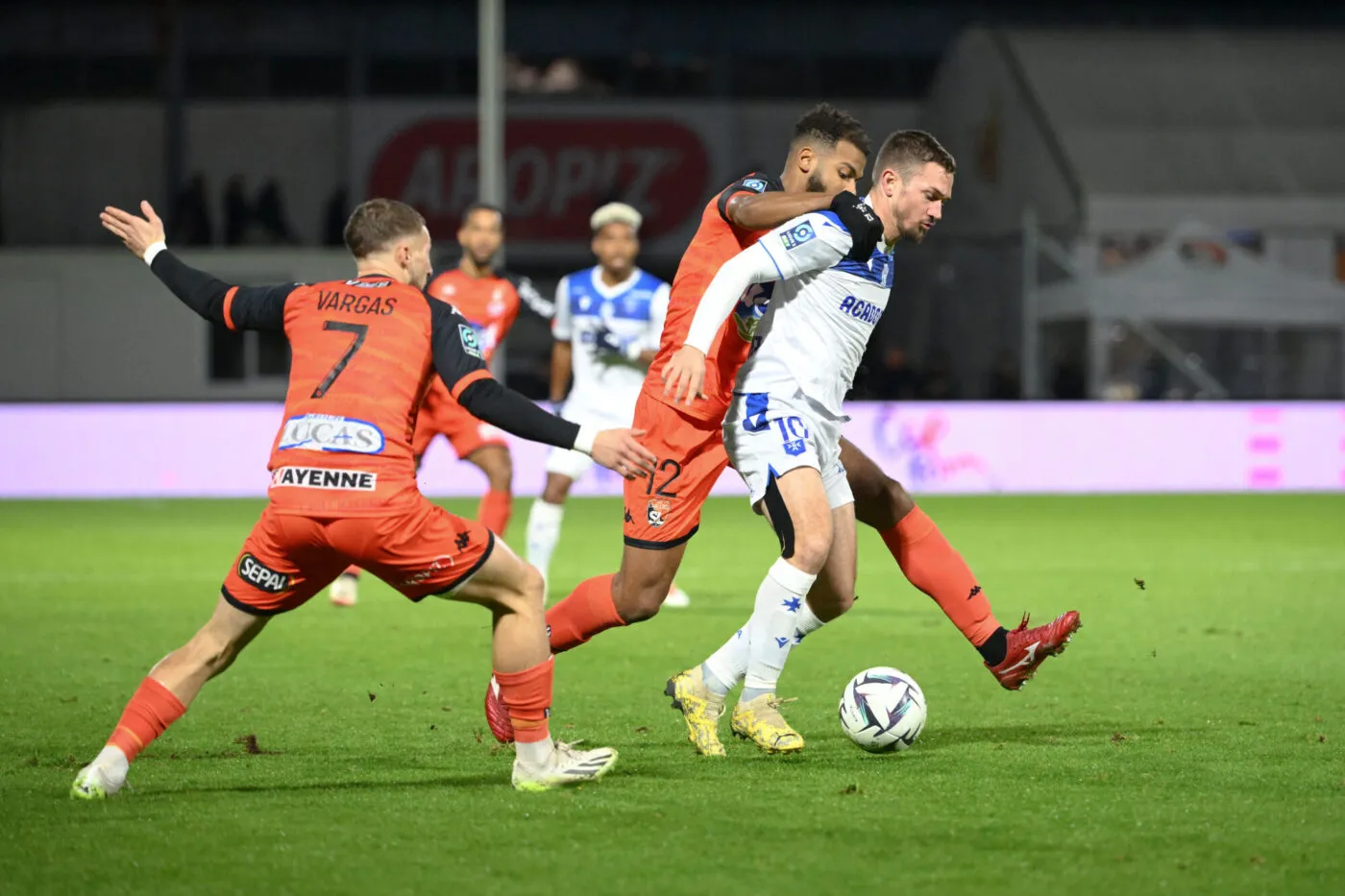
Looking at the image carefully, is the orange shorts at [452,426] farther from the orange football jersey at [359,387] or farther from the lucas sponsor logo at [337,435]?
the lucas sponsor logo at [337,435]

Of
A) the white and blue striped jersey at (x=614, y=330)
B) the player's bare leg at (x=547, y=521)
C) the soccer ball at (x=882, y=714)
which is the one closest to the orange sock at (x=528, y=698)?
the soccer ball at (x=882, y=714)

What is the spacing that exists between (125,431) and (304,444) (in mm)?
13590

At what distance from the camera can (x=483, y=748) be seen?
6.03 meters

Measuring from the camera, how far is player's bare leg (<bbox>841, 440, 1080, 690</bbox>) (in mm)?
6410

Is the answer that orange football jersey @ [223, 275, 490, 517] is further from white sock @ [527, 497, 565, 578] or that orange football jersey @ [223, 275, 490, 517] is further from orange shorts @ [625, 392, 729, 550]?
white sock @ [527, 497, 565, 578]

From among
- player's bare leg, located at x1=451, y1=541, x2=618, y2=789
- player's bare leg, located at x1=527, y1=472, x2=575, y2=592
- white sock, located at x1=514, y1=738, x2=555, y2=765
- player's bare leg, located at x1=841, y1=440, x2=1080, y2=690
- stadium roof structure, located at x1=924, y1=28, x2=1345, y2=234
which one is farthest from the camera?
stadium roof structure, located at x1=924, y1=28, x2=1345, y2=234

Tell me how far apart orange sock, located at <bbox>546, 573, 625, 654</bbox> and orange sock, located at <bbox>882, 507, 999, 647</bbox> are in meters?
1.04

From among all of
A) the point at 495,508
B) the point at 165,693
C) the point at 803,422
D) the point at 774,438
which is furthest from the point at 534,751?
the point at 495,508

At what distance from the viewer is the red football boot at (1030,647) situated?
626 cm

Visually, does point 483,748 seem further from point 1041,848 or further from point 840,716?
point 1041,848

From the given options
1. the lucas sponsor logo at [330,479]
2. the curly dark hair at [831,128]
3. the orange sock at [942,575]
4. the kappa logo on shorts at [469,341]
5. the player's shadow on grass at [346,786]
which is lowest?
the player's shadow on grass at [346,786]

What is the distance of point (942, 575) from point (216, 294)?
263cm

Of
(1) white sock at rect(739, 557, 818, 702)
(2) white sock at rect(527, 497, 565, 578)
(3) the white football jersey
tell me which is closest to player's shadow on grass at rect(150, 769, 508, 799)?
(1) white sock at rect(739, 557, 818, 702)

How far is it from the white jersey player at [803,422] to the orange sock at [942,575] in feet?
1.44
